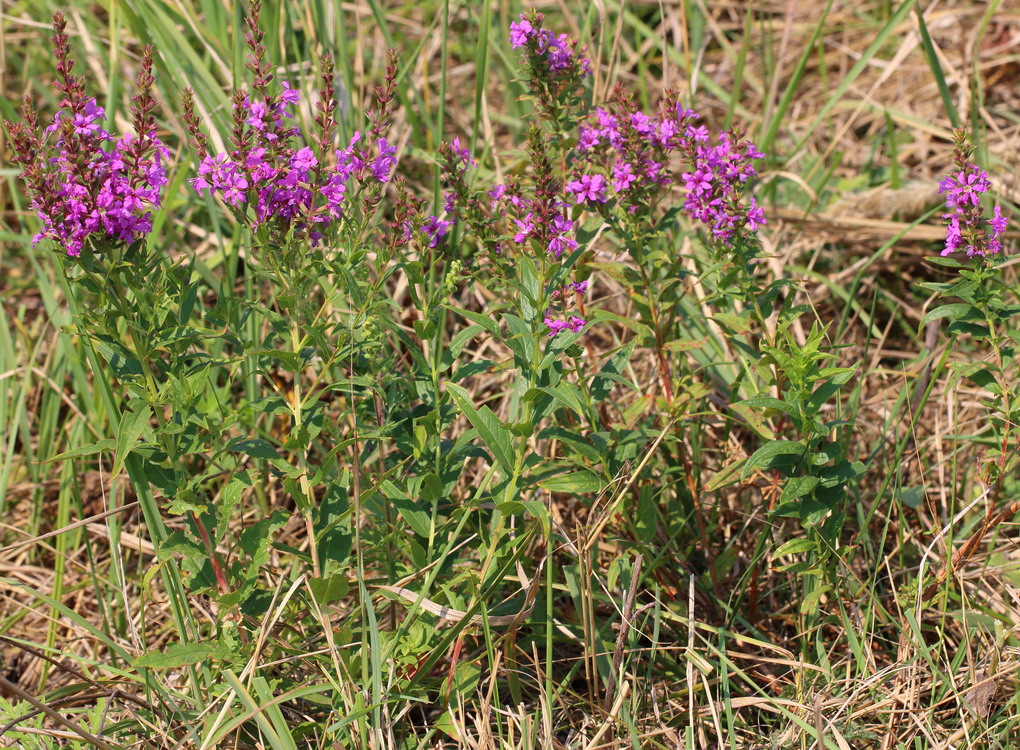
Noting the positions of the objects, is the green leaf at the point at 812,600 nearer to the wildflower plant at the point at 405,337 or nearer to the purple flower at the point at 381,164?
the wildflower plant at the point at 405,337

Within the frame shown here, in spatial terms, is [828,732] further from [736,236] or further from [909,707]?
[736,236]

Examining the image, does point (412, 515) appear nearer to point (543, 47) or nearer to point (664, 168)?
point (664, 168)

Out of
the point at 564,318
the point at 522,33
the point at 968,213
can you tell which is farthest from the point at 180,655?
the point at 968,213

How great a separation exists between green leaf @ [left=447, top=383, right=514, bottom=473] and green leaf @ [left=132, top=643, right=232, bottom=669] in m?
0.83

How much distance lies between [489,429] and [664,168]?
917mm

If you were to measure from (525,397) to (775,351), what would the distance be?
0.66 meters

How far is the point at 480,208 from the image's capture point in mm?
2496

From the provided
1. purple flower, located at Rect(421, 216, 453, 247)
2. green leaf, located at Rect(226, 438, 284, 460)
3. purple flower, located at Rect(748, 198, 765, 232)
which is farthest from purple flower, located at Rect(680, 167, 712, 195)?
green leaf, located at Rect(226, 438, 284, 460)

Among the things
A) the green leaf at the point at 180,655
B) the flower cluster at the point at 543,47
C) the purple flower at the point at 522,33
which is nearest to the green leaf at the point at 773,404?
the flower cluster at the point at 543,47

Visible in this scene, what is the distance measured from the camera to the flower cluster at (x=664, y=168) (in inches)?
100.0

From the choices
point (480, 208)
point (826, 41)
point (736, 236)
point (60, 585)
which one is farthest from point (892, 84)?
point (60, 585)

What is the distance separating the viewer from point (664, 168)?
2.62m

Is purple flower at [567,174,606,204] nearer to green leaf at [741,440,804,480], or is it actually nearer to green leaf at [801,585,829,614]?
green leaf at [741,440,804,480]

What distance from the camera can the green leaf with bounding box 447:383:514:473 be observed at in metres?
2.26
